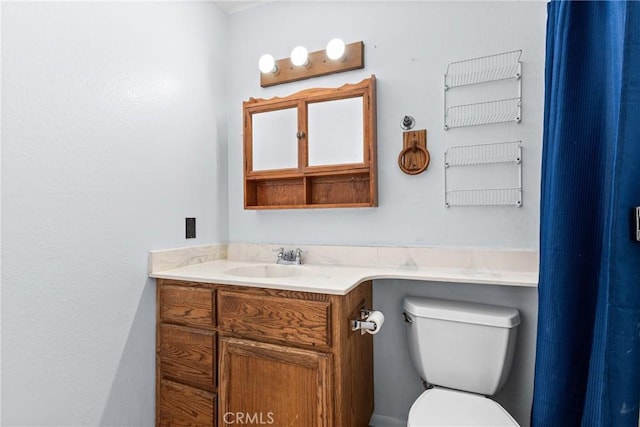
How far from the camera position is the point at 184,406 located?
1.46 meters

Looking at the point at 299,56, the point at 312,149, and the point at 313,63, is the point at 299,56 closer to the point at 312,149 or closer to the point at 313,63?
the point at 313,63

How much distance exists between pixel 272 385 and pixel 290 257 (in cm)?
66

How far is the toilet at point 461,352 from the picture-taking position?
1.20 meters

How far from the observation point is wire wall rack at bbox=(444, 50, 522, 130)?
1412 millimetres

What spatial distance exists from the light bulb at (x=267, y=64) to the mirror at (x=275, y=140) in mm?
230

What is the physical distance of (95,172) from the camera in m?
1.28

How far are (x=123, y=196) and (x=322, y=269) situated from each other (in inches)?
38.6

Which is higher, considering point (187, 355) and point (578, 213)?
point (578, 213)

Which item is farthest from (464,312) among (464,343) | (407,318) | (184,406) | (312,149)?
(184,406)

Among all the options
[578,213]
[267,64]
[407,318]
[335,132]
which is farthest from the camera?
[267,64]

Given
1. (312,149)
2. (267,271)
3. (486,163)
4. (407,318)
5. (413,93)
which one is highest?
(413,93)

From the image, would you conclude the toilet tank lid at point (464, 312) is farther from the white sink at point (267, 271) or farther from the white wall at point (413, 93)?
the white sink at point (267, 271)

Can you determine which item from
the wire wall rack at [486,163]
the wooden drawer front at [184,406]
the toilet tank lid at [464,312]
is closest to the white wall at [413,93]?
the wire wall rack at [486,163]

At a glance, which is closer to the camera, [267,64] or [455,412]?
[455,412]
